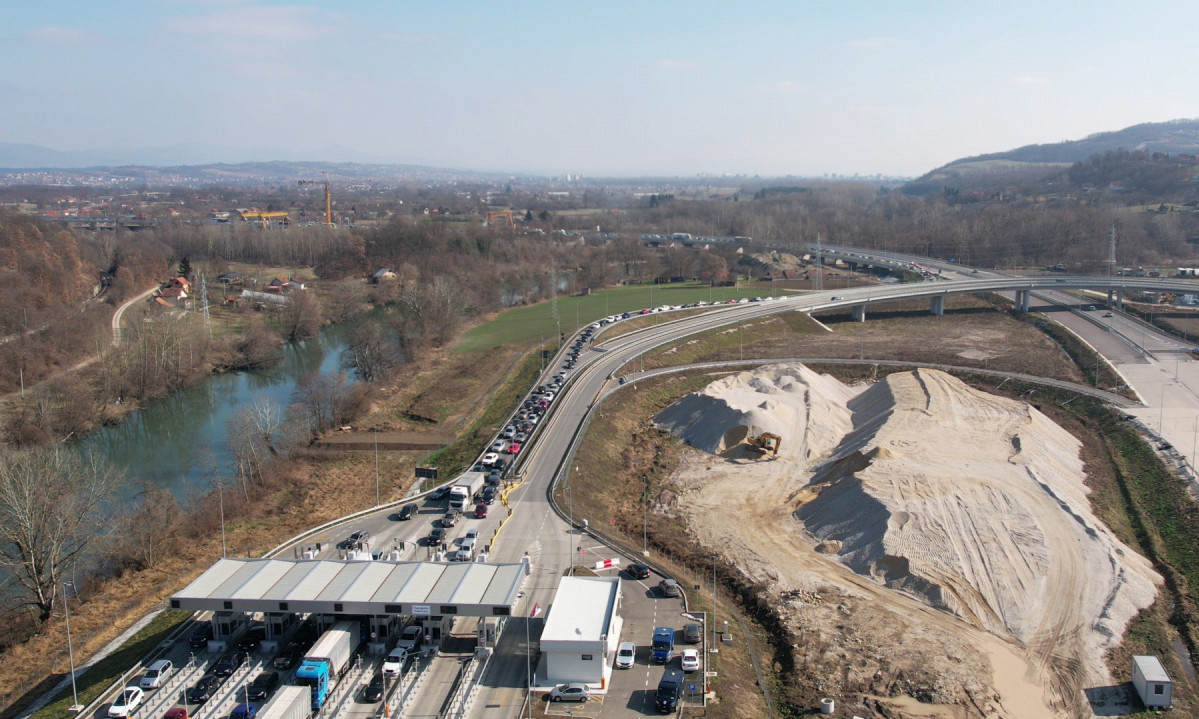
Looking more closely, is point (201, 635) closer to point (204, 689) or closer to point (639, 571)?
point (204, 689)

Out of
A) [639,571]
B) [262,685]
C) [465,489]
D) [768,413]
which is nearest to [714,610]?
[639,571]

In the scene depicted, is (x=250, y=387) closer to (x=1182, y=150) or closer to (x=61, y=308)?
(x=61, y=308)

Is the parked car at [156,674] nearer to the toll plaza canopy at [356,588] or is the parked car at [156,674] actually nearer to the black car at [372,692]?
the toll plaza canopy at [356,588]

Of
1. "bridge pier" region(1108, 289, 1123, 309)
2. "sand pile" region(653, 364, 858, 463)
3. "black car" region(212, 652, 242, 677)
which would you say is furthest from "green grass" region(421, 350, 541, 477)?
"bridge pier" region(1108, 289, 1123, 309)

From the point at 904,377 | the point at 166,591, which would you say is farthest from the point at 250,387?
the point at 904,377

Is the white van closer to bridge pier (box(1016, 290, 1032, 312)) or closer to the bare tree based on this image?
the bare tree
